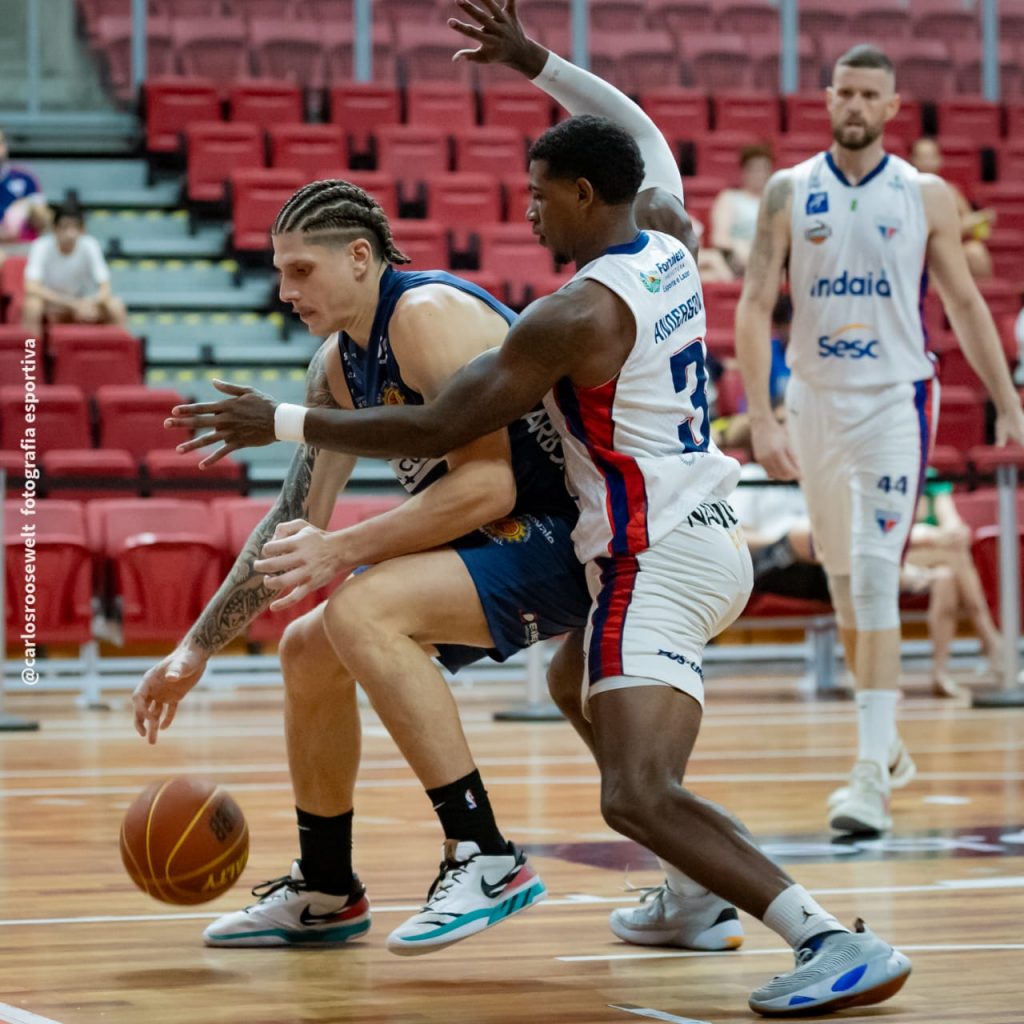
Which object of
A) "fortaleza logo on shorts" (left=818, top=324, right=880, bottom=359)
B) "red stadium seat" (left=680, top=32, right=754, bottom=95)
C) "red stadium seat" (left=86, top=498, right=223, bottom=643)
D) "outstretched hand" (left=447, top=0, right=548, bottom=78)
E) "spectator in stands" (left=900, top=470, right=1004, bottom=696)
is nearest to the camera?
"outstretched hand" (left=447, top=0, right=548, bottom=78)

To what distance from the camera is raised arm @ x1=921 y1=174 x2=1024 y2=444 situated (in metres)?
5.45

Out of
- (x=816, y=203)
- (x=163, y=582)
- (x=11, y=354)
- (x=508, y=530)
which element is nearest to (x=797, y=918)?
(x=508, y=530)

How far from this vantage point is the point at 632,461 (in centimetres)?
331

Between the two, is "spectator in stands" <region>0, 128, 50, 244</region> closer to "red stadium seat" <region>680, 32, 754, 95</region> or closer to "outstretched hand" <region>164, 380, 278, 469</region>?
"red stadium seat" <region>680, 32, 754, 95</region>

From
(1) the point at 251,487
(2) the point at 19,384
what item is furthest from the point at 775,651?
(2) the point at 19,384

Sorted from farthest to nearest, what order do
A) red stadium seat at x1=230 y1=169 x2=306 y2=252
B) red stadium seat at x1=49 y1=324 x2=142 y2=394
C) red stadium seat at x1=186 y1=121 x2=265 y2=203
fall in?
red stadium seat at x1=186 y1=121 x2=265 y2=203, red stadium seat at x1=230 y1=169 x2=306 y2=252, red stadium seat at x1=49 y1=324 x2=142 y2=394

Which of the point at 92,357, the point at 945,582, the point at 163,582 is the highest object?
the point at 92,357

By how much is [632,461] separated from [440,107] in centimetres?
1161

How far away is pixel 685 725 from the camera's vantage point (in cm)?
314

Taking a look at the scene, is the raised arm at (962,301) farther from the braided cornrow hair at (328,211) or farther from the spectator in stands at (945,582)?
the spectator in stands at (945,582)

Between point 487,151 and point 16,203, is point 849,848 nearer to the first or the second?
point 16,203

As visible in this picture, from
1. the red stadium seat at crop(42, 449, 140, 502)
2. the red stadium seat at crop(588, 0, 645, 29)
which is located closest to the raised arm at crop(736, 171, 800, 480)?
the red stadium seat at crop(42, 449, 140, 502)

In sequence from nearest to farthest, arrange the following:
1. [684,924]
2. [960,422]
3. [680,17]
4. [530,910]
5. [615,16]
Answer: [684,924]
[530,910]
[960,422]
[615,16]
[680,17]

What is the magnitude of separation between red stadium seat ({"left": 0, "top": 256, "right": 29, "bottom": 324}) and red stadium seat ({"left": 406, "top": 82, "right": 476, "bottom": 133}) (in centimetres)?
339
